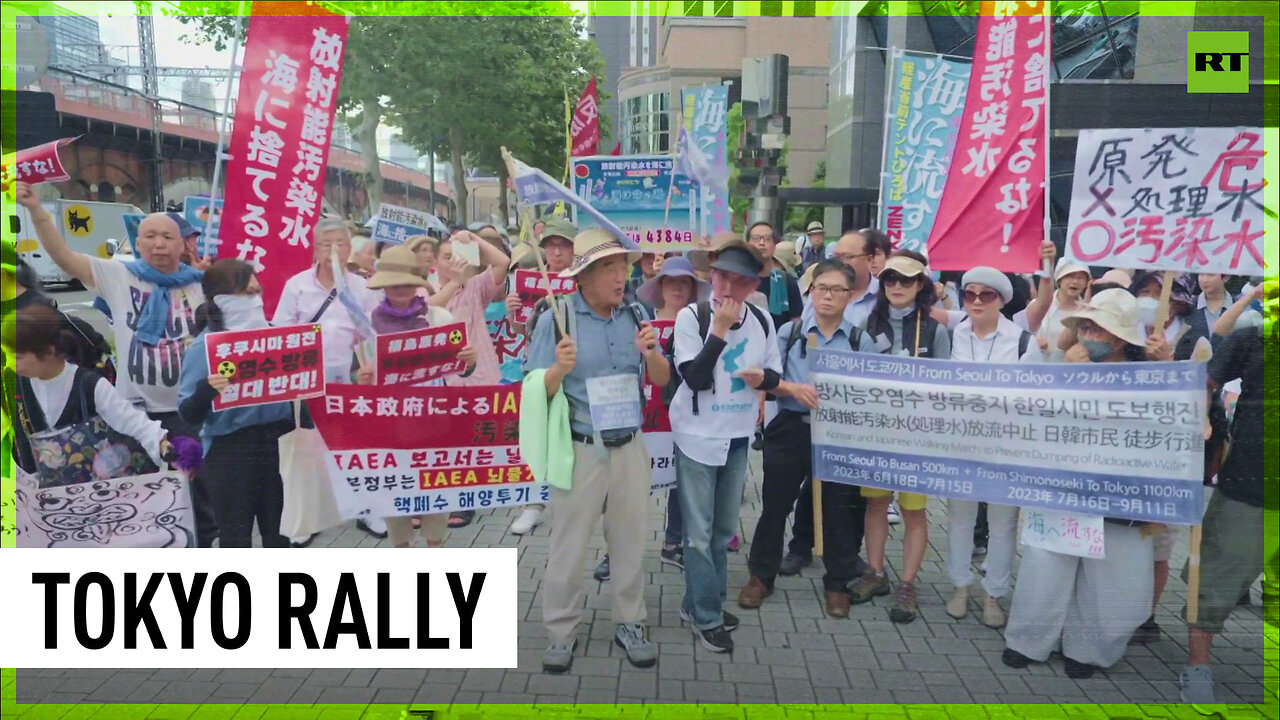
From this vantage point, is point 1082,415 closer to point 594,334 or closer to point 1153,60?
point 1153,60

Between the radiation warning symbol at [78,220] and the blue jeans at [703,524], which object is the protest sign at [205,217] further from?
the blue jeans at [703,524]

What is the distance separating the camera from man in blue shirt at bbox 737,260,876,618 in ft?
12.2

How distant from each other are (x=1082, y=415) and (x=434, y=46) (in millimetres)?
2671

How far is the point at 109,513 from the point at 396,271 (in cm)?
137

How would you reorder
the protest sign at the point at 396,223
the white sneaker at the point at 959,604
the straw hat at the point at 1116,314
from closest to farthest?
the straw hat at the point at 1116,314
the protest sign at the point at 396,223
the white sneaker at the point at 959,604

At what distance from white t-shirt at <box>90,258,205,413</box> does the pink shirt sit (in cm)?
118

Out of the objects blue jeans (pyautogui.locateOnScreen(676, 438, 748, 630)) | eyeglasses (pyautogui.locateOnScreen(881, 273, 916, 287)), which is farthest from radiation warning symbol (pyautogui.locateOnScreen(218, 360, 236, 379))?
eyeglasses (pyautogui.locateOnScreen(881, 273, 916, 287))

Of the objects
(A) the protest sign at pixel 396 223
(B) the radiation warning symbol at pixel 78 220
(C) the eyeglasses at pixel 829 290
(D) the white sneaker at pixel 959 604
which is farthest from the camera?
(D) the white sneaker at pixel 959 604

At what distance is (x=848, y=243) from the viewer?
4.24 metres

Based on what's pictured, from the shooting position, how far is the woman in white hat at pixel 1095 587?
3242 mm

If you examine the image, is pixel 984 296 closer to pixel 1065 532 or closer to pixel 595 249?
pixel 1065 532

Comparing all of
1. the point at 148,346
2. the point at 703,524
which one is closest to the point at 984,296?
the point at 703,524

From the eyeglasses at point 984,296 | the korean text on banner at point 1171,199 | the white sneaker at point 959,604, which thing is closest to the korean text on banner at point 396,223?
the eyeglasses at point 984,296

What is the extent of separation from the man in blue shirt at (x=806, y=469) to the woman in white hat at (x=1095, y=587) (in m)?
0.74
